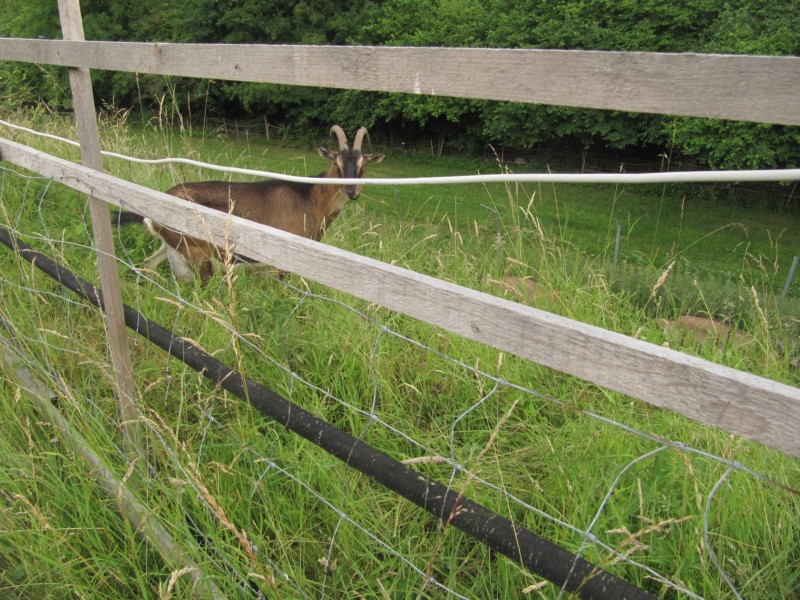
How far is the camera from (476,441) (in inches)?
100

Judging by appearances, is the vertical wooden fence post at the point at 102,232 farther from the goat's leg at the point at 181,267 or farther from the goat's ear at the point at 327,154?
the goat's ear at the point at 327,154

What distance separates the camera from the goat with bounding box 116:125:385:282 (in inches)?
193

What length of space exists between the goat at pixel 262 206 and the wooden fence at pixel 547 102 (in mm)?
3012

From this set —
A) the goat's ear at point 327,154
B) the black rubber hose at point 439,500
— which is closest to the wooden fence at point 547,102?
the black rubber hose at point 439,500

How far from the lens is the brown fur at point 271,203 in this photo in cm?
499

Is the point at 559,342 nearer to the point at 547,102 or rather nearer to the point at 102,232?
the point at 547,102

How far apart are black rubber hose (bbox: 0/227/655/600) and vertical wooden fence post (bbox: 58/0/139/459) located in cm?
48

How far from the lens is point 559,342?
113 cm

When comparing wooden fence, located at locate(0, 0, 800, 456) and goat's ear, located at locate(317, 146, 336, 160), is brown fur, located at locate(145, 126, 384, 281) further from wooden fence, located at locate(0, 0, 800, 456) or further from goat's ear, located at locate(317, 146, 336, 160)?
wooden fence, located at locate(0, 0, 800, 456)

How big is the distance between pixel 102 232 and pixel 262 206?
10.6 feet

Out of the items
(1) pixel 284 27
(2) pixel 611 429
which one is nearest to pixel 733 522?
(2) pixel 611 429

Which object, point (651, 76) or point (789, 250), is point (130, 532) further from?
point (789, 250)

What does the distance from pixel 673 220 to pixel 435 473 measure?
14.6m

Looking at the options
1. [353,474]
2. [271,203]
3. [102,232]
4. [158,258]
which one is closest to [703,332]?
[353,474]
